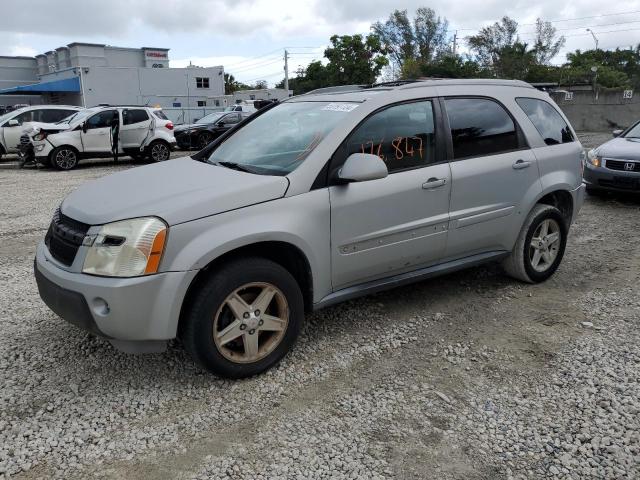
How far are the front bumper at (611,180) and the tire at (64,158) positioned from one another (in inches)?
478

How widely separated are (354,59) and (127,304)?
54.2 meters

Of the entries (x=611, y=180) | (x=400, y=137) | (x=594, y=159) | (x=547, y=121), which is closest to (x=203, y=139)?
(x=594, y=159)

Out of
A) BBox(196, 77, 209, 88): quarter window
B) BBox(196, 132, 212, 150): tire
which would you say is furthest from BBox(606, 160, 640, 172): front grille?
BBox(196, 77, 209, 88): quarter window

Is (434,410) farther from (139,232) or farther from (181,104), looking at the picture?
(181,104)

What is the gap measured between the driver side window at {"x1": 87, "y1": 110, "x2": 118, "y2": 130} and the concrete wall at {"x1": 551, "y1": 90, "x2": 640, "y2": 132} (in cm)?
2117

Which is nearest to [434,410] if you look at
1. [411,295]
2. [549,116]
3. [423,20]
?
[411,295]

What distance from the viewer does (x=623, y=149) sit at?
8531mm

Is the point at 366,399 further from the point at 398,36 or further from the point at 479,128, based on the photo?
the point at 398,36

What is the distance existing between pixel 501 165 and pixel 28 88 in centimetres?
4506

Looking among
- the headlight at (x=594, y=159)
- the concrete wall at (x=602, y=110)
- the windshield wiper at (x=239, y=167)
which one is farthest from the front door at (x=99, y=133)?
the concrete wall at (x=602, y=110)

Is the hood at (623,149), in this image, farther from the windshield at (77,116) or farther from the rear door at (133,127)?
the windshield at (77,116)

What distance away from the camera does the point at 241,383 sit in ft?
10.7

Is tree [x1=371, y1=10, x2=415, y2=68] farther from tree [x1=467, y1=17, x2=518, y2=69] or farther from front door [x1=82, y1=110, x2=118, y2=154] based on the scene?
front door [x1=82, y1=110, x2=118, y2=154]

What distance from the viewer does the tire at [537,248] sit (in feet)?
15.3
